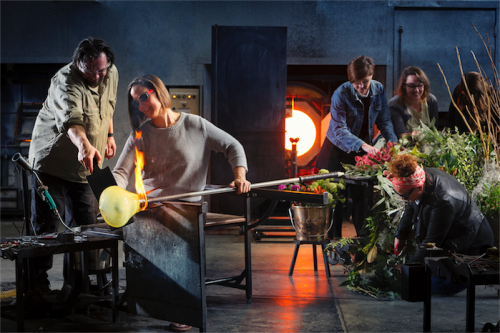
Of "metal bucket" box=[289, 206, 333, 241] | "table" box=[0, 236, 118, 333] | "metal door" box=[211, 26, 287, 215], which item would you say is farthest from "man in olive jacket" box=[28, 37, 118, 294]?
"metal door" box=[211, 26, 287, 215]

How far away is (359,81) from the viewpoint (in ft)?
16.1

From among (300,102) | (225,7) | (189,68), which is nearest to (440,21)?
(300,102)

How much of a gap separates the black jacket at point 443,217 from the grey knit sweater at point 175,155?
1.27 m

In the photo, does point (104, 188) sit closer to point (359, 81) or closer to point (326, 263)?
point (326, 263)

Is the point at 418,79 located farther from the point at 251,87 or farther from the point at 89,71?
the point at 89,71

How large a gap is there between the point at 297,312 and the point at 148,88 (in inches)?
66.3

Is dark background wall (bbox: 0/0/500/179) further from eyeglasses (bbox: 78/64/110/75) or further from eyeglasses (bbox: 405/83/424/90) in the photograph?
eyeglasses (bbox: 78/64/110/75)

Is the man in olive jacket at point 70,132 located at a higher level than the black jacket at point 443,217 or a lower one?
higher

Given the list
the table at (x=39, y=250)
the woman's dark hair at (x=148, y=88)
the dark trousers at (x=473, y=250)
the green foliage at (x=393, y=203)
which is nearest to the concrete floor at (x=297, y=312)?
the dark trousers at (x=473, y=250)

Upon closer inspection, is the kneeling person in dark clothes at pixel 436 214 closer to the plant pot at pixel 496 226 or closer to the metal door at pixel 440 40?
the plant pot at pixel 496 226

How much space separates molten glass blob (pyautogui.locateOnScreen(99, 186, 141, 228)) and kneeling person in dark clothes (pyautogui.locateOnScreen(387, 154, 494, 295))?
1723 millimetres

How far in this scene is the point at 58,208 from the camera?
127 inches

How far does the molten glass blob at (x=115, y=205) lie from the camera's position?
7.21ft

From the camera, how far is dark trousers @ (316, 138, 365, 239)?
461 centimetres
